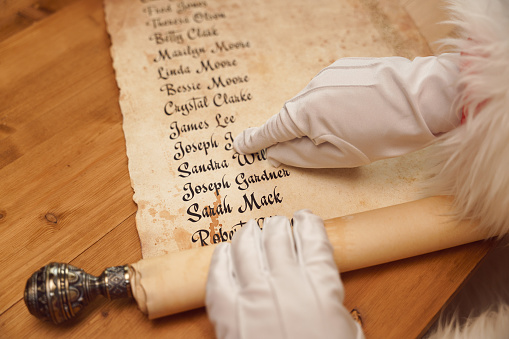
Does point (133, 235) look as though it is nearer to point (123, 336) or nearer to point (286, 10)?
point (123, 336)

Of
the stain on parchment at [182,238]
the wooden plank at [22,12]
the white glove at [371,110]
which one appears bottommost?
the stain on parchment at [182,238]

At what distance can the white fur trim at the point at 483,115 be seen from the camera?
1.63 feet

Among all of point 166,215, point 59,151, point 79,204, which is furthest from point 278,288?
point 59,151

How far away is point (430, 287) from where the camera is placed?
0.66 m

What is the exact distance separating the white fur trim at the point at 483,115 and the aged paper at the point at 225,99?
7.8 inches

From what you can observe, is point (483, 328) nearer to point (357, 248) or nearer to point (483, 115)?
point (357, 248)

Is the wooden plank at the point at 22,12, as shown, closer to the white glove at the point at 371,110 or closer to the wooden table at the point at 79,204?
the wooden table at the point at 79,204

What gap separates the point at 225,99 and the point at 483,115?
55 cm

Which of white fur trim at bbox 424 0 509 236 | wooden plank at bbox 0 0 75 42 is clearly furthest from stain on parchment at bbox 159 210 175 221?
wooden plank at bbox 0 0 75 42

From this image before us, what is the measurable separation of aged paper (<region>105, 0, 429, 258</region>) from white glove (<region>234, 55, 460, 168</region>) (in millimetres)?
127

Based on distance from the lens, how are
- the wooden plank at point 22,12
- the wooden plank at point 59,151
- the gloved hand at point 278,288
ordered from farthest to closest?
the wooden plank at point 22,12 < the wooden plank at point 59,151 < the gloved hand at point 278,288

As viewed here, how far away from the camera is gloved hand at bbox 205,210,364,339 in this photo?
0.46 m

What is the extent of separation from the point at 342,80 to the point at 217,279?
1.27ft

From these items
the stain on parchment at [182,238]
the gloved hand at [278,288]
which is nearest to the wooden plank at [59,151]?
the stain on parchment at [182,238]
